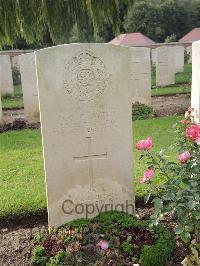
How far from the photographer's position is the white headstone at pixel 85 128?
348 cm

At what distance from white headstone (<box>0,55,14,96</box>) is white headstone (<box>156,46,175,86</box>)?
476cm

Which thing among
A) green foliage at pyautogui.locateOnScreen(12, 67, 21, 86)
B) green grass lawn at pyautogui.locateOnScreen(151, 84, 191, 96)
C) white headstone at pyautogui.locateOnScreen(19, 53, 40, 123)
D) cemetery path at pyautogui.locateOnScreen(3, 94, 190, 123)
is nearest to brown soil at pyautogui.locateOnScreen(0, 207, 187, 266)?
white headstone at pyautogui.locateOnScreen(19, 53, 40, 123)

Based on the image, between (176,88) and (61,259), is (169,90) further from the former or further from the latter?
(61,259)

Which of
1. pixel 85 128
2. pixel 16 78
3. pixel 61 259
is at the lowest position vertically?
pixel 61 259

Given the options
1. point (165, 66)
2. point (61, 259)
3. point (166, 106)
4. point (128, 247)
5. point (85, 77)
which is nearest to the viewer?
point (61, 259)

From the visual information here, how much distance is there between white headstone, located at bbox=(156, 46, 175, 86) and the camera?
1329cm

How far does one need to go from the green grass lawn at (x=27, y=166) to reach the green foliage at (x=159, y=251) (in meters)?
1.13

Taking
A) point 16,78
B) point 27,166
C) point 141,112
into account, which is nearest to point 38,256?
point 27,166

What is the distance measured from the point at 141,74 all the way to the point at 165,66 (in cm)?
438

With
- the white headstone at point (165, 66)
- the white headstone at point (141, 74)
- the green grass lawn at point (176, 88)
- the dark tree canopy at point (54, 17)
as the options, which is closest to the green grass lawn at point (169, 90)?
the green grass lawn at point (176, 88)

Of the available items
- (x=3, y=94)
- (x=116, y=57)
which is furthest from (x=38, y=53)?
(x=3, y=94)

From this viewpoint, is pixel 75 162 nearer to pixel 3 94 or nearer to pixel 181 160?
pixel 181 160

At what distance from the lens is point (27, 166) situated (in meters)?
5.73

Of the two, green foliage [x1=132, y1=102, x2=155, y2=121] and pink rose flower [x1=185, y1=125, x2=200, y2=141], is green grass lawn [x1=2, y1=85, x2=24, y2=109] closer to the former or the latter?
green foliage [x1=132, y1=102, x2=155, y2=121]
